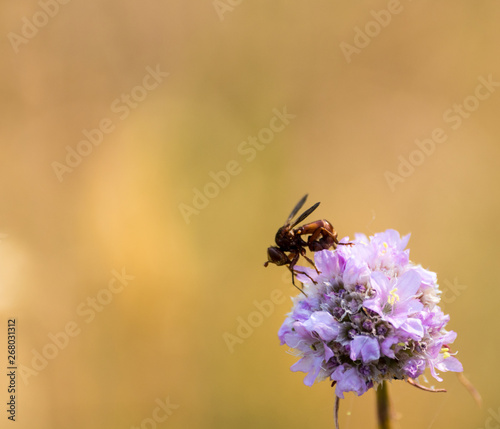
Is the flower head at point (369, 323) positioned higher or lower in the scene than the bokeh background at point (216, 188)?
lower

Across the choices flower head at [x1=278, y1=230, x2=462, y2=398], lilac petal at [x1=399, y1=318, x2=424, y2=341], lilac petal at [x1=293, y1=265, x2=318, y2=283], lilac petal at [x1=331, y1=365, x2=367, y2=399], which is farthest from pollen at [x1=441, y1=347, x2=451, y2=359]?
lilac petal at [x1=293, y1=265, x2=318, y2=283]

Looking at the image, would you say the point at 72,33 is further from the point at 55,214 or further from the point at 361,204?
the point at 361,204

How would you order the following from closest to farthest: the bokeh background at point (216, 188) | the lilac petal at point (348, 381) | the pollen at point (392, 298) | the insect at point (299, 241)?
the lilac petal at point (348, 381)
the pollen at point (392, 298)
the insect at point (299, 241)
the bokeh background at point (216, 188)

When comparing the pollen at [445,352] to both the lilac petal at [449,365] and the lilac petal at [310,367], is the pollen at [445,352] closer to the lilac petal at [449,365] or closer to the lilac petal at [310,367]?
the lilac petal at [449,365]

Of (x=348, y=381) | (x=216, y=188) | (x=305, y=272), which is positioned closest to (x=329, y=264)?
(x=305, y=272)

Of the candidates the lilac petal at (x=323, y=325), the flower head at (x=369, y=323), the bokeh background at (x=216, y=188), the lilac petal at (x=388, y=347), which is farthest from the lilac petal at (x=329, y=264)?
the bokeh background at (x=216, y=188)

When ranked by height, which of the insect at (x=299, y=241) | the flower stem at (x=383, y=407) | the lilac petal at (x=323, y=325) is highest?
the insect at (x=299, y=241)

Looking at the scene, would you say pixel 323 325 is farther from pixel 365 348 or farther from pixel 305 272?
pixel 305 272

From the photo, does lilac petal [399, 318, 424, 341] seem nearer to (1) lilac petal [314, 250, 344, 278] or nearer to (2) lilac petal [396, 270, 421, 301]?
(2) lilac petal [396, 270, 421, 301]

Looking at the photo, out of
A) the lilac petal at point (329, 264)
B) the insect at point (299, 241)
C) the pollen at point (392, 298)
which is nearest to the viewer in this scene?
the pollen at point (392, 298)
